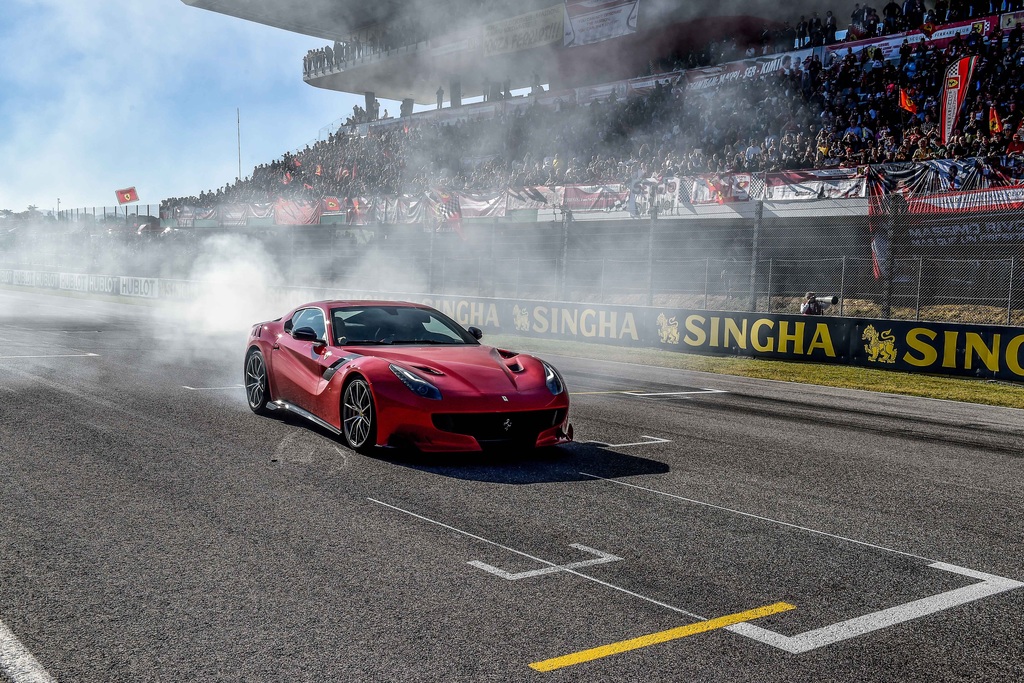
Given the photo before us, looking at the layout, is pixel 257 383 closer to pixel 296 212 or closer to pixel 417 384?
pixel 417 384

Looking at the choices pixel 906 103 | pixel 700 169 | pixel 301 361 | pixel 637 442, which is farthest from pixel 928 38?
pixel 301 361

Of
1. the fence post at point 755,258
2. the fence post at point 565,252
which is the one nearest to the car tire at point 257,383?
the fence post at point 755,258

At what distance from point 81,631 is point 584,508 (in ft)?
9.68

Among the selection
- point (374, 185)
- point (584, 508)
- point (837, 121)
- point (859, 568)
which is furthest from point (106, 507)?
point (374, 185)

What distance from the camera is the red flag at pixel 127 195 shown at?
53.1m

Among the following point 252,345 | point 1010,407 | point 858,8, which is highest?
point 858,8

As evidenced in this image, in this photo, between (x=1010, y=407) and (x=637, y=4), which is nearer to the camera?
(x=1010, y=407)

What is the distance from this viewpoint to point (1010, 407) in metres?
11.9

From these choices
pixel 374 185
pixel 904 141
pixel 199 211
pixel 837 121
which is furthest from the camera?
pixel 199 211

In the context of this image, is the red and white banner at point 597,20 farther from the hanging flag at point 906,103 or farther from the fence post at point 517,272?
the fence post at point 517,272

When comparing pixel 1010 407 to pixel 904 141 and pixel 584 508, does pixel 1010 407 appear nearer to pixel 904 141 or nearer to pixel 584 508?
pixel 584 508

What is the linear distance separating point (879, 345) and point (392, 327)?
1024 cm

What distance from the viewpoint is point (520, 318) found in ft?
70.0

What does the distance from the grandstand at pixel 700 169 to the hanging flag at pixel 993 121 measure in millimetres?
41
